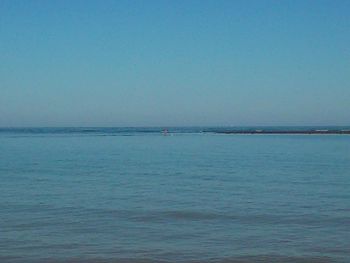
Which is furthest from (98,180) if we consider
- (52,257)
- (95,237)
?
(52,257)

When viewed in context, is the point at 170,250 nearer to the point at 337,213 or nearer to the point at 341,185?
the point at 337,213

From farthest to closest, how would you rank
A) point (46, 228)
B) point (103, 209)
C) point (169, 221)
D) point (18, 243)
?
point (103, 209) → point (169, 221) → point (46, 228) → point (18, 243)

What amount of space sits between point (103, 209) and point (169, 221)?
2852 mm

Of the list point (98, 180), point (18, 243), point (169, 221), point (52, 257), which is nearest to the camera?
point (52, 257)

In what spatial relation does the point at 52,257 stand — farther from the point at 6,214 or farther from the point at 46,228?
the point at 6,214

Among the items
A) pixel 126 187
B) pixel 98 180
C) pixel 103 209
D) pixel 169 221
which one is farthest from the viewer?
pixel 98 180

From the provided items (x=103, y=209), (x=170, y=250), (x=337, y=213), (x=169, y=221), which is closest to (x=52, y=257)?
(x=170, y=250)

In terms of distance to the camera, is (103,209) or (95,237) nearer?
(95,237)

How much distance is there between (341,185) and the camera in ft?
77.3

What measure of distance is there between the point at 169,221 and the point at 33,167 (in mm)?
19687

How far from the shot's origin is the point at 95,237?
13594 mm

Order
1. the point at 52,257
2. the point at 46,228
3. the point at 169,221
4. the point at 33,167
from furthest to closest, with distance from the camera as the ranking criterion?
the point at 33,167 → the point at 169,221 → the point at 46,228 → the point at 52,257

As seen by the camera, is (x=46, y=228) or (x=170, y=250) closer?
(x=170, y=250)

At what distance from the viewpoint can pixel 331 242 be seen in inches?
512
